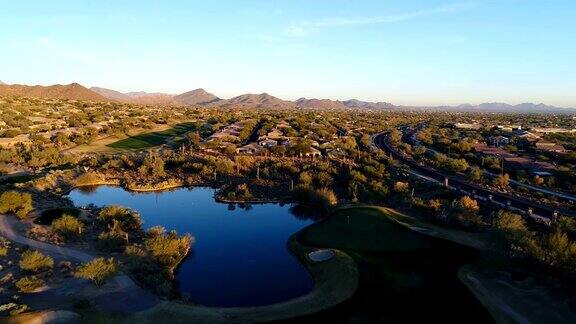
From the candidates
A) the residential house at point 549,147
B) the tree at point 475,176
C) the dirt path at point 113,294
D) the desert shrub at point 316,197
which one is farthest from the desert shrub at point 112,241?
the residential house at point 549,147

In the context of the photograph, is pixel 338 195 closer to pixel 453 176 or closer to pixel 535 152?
pixel 453 176

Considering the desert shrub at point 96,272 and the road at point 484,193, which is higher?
the desert shrub at point 96,272

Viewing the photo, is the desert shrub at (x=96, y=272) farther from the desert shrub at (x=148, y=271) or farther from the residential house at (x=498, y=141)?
the residential house at (x=498, y=141)

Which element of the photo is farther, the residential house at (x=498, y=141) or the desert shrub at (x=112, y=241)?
the residential house at (x=498, y=141)

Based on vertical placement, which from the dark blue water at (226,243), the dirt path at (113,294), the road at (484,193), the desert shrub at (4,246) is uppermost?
the desert shrub at (4,246)

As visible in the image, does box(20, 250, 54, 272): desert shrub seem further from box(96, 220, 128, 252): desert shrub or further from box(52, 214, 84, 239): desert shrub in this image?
box(52, 214, 84, 239): desert shrub

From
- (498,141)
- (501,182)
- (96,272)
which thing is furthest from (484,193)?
(498,141)
